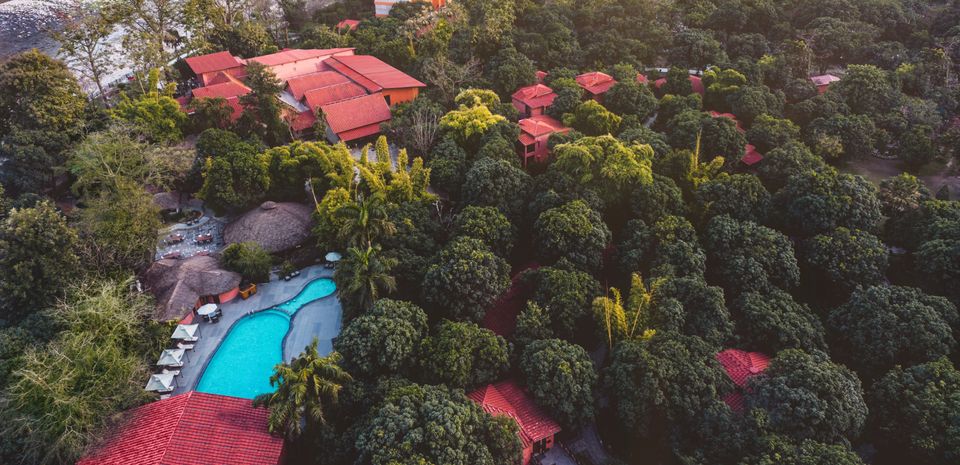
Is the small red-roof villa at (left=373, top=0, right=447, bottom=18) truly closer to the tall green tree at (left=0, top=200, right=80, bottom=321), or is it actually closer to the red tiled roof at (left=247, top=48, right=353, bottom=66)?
the red tiled roof at (left=247, top=48, right=353, bottom=66)

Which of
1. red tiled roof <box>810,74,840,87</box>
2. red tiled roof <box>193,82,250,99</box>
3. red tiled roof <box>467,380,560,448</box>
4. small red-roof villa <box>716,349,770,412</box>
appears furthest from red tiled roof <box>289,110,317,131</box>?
red tiled roof <box>810,74,840,87</box>

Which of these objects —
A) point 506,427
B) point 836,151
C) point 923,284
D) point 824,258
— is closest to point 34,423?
point 506,427

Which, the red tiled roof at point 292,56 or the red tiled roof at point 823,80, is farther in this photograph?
the red tiled roof at point 292,56

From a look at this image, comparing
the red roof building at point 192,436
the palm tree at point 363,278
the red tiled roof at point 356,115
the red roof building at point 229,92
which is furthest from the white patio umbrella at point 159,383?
the red roof building at point 229,92

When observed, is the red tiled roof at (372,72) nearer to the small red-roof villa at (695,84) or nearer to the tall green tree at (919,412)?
the small red-roof villa at (695,84)

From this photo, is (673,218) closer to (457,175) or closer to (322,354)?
(457,175)

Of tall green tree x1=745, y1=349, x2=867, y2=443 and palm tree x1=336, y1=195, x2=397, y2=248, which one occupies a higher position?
palm tree x1=336, y1=195, x2=397, y2=248
